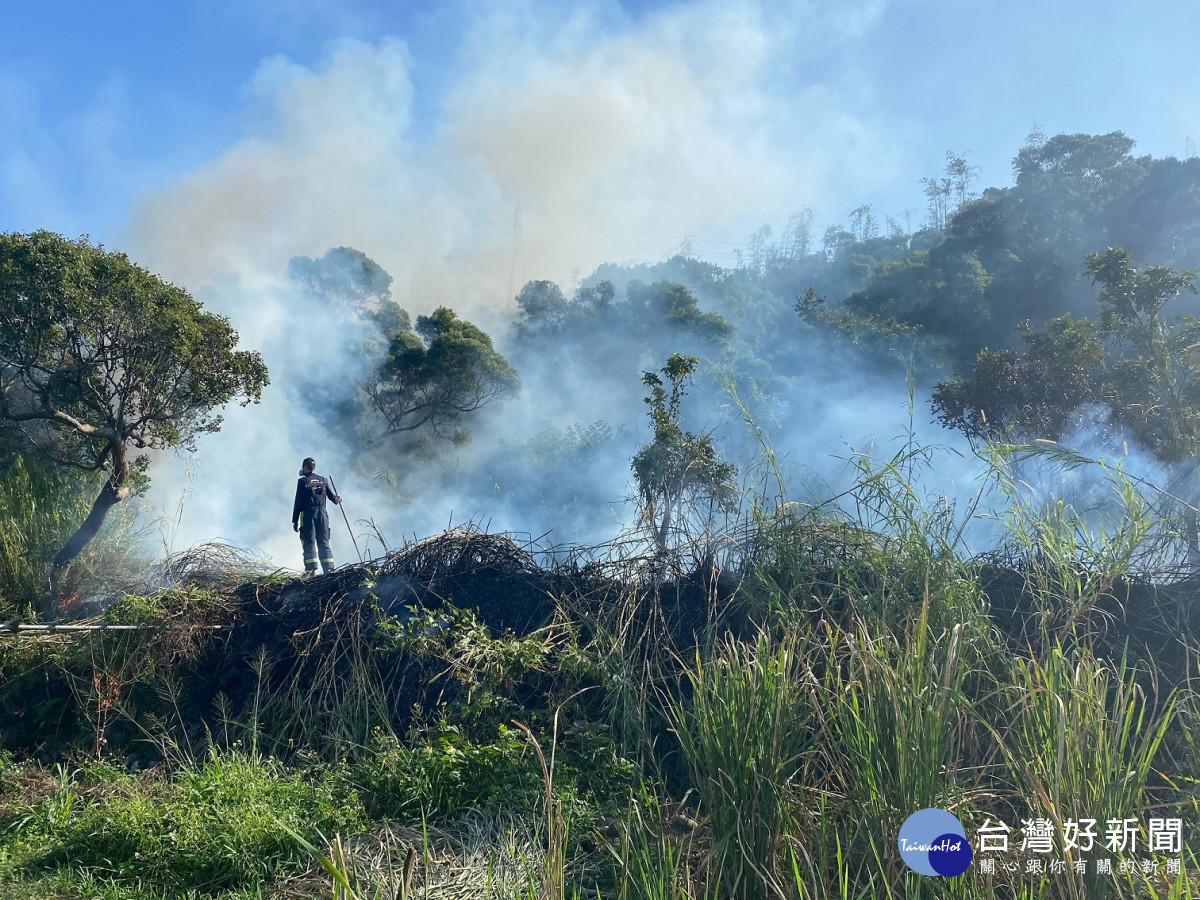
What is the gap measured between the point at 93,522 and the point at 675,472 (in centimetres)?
594

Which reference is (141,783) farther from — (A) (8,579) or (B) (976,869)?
(B) (976,869)

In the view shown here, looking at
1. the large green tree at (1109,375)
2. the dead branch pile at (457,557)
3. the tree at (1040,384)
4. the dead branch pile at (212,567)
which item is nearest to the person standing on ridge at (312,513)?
the dead branch pile at (212,567)

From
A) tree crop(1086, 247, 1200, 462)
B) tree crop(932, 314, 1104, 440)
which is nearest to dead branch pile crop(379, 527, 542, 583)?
tree crop(1086, 247, 1200, 462)

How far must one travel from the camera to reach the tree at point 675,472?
6535 millimetres

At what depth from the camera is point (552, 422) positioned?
69.8 feet

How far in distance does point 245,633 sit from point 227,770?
186 centimetres

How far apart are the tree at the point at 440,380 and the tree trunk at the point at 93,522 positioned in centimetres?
919

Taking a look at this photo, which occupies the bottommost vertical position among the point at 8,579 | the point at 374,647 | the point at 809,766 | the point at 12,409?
the point at 809,766

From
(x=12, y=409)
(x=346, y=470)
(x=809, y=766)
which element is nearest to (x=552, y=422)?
(x=346, y=470)

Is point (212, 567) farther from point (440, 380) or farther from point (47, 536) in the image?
point (440, 380)

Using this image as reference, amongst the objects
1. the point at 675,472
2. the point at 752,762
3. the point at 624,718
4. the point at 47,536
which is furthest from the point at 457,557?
the point at 47,536

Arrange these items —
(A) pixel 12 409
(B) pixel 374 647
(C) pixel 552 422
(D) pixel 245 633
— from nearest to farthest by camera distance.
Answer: (B) pixel 374 647
(D) pixel 245 633
(A) pixel 12 409
(C) pixel 552 422

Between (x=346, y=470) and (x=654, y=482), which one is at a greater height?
(x=346, y=470)

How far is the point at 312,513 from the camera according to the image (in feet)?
29.8
